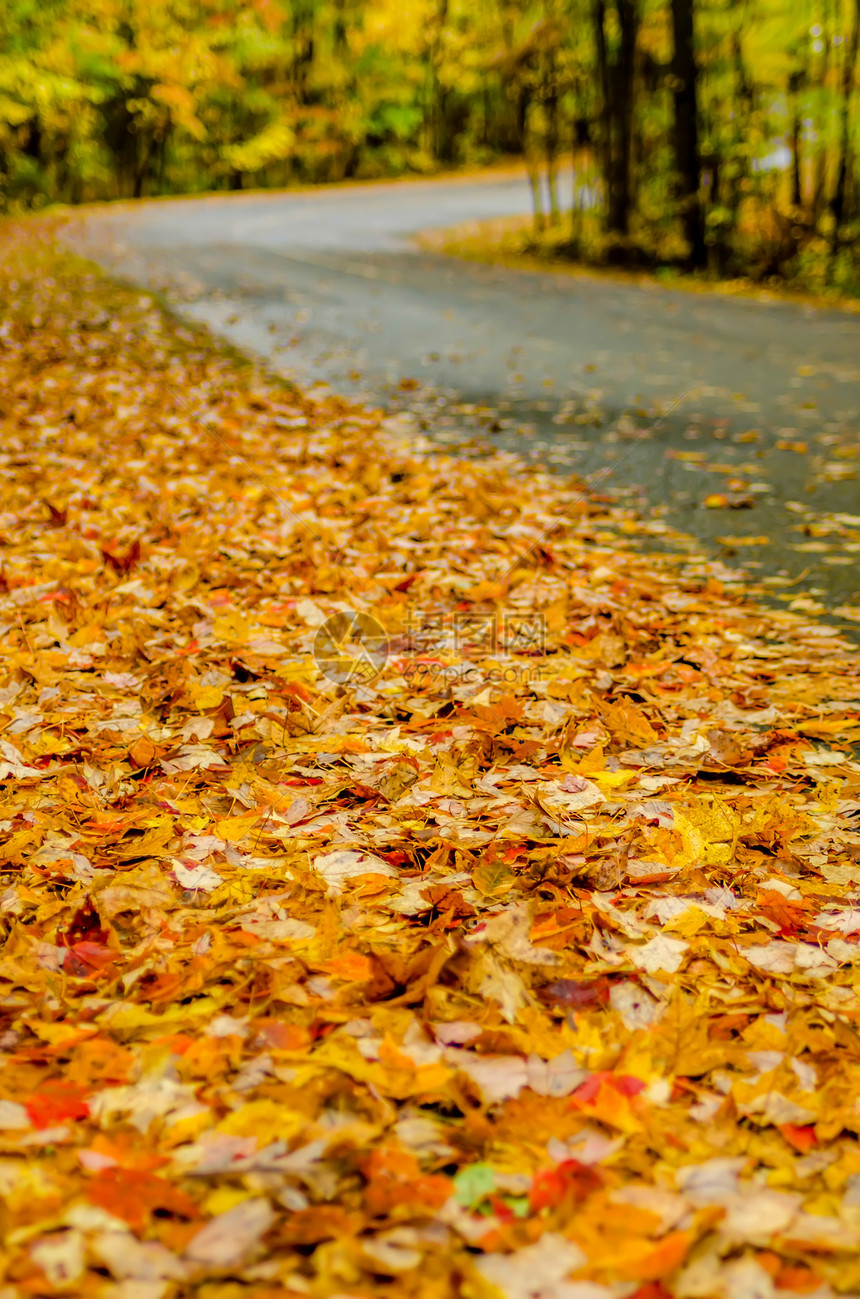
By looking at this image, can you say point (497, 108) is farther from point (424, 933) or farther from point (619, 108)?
point (424, 933)

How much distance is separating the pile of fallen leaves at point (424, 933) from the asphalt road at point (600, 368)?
4.28 ft

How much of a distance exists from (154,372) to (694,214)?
920 cm

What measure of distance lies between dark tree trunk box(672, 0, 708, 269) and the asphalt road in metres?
1.26

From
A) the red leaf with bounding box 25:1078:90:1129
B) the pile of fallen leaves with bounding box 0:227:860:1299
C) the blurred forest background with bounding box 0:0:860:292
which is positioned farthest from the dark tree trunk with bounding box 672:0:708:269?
the red leaf with bounding box 25:1078:90:1129

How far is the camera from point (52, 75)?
943 inches

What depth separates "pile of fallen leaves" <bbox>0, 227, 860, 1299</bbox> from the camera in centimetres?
164

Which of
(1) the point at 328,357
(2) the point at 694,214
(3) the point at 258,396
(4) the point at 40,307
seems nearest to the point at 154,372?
(3) the point at 258,396

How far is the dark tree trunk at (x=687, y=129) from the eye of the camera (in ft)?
48.4

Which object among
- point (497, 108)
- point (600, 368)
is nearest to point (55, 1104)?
point (600, 368)

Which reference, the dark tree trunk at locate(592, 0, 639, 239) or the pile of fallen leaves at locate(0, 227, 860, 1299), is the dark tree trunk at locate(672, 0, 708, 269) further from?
the pile of fallen leaves at locate(0, 227, 860, 1299)

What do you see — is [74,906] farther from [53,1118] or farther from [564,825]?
[564,825]

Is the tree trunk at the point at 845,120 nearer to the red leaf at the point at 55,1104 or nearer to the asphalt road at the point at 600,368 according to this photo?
the asphalt road at the point at 600,368

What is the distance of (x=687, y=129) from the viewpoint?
1524 cm

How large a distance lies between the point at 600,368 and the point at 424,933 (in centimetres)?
805
